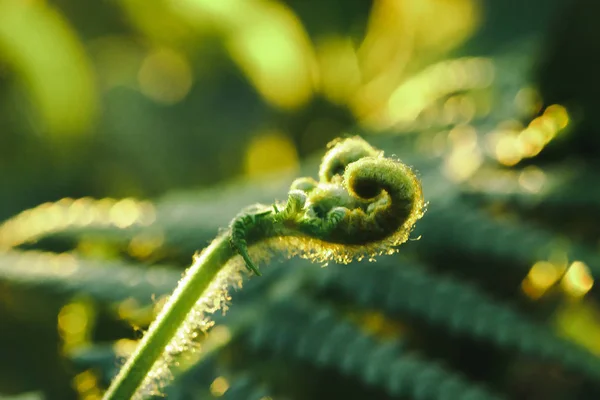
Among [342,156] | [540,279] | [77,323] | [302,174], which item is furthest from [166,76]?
[342,156]

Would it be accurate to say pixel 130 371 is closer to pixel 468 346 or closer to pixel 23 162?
pixel 468 346

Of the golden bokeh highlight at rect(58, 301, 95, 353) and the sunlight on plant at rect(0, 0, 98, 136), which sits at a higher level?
the sunlight on plant at rect(0, 0, 98, 136)

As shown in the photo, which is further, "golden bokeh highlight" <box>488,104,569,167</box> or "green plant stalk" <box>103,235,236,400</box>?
"golden bokeh highlight" <box>488,104,569,167</box>

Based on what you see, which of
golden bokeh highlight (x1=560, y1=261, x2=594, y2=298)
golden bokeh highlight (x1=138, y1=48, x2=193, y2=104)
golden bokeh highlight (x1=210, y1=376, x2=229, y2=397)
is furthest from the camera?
golden bokeh highlight (x1=138, y1=48, x2=193, y2=104)

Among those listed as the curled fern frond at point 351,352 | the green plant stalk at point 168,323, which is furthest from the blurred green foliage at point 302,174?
the green plant stalk at point 168,323

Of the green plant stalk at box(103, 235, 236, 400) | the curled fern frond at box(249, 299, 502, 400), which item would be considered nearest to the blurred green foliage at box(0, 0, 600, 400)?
the curled fern frond at box(249, 299, 502, 400)

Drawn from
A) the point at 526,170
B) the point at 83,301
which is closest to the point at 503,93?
the point at 526,170

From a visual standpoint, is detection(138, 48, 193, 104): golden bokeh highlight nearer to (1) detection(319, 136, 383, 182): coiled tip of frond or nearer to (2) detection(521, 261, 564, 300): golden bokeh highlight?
(2) detection(521, 261, 564, 300): golden bokeh highlight

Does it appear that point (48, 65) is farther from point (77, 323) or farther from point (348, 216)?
point (348, 216)

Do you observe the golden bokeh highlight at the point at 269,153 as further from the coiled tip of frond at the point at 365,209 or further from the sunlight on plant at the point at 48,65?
the coiled tip of frond at the point at 365,209
